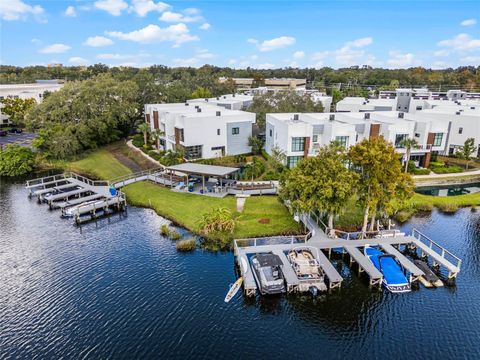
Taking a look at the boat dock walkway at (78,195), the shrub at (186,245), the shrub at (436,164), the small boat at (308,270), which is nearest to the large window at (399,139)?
the shrub at (436,164)

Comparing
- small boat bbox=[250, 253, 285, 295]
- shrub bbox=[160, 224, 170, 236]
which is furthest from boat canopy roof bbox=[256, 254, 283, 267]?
shrub bbox=[160, 224, 170, 236]

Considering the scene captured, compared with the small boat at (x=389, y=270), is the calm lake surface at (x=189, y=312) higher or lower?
lower

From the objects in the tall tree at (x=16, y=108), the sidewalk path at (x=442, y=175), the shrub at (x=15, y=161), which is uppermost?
the tall tree at (x=16, y=108)

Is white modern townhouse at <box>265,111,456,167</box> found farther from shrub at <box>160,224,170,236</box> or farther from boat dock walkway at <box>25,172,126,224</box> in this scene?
boat dock walkway at <box>25,172,126,224</box>

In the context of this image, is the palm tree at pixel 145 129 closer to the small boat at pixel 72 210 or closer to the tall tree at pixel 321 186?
the small boat at pixel 72 210

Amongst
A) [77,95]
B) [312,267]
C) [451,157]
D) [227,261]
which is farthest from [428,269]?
[77,95]
